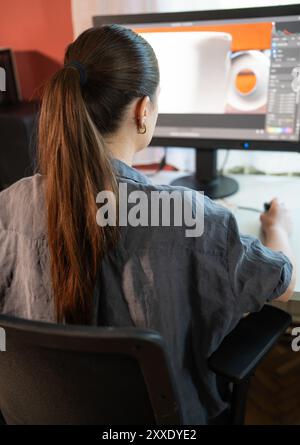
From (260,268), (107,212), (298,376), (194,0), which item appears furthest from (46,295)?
(298,376)

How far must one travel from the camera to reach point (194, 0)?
138 centimetres

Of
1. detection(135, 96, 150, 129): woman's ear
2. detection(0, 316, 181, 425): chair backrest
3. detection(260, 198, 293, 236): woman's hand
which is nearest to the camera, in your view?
detection(0, 316, 181, 425): chair backrest

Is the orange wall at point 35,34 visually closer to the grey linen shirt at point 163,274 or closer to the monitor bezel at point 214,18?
the monitor bezel at point 214,18

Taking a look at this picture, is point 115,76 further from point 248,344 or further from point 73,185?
point 248,344

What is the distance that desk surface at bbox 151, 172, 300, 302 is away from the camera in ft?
3.80

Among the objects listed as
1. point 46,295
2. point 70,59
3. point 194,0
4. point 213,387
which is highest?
point 194,0

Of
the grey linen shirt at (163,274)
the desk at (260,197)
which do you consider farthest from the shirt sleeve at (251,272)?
the desk at (260,197)

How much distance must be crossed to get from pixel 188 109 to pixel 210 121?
2.9 inches

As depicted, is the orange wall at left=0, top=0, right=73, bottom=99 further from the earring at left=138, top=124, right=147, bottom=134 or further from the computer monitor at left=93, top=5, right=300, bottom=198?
the earring at left=138, top=124, right=147, bottom=134

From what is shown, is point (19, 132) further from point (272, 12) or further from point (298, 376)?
point (298, 376)

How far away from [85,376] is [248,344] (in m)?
0.35

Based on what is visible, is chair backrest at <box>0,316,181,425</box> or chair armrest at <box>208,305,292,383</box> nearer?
chair backrest at <box>0,316,181,425</box>

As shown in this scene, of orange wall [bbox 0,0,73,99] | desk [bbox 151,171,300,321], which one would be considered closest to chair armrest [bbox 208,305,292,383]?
desk [bbox 151,171,300,321]

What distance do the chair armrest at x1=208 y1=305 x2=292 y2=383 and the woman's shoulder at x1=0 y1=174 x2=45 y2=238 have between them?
384mm
